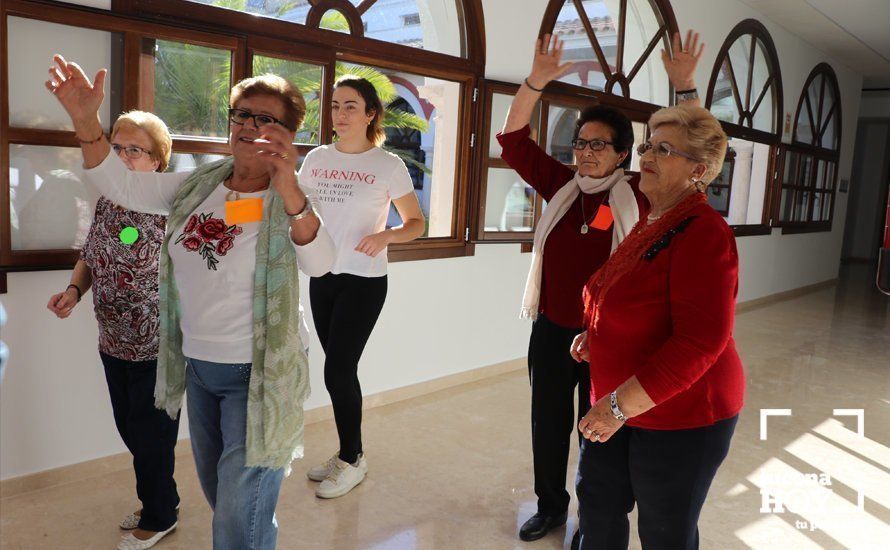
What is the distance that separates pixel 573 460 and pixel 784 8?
639 cm

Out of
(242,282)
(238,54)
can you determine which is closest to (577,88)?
(238,54)

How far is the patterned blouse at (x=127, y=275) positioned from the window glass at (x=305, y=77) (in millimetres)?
1258

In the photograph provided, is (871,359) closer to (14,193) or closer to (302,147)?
(302,147)

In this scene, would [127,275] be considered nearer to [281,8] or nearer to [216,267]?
[216,267]

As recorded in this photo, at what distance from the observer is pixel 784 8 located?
773 centimetres

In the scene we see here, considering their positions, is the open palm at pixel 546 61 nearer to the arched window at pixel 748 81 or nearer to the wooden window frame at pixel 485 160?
the wooden window frame at pixel 485 160

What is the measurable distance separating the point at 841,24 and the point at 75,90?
29.3ft

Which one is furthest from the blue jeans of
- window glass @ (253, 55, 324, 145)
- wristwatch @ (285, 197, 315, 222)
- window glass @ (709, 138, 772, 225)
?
window glass @ (709, 138, 772, 225)

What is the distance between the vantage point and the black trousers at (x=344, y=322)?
9.46 ft

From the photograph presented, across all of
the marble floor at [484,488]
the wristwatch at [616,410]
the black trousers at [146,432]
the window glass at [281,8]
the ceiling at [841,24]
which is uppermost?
the ceiling at [841,24]

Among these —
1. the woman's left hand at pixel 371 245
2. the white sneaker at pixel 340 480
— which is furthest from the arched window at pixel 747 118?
the white sneaker at pixel 340 480

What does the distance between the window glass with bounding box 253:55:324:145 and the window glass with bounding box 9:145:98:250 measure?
967mm

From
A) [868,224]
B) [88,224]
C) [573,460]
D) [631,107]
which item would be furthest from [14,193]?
[868,224]

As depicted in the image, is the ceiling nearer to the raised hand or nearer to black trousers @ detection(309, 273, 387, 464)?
the raised hand
